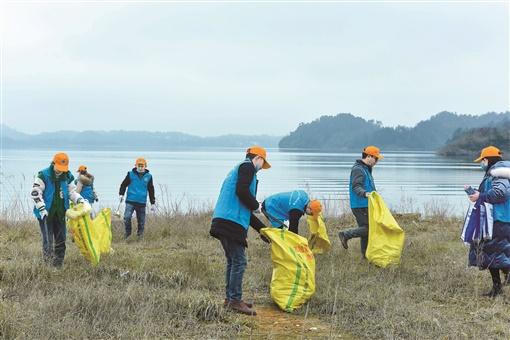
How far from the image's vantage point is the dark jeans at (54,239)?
22.4 feet

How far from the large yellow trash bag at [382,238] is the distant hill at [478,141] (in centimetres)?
6082

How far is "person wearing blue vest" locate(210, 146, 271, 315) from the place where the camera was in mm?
5082

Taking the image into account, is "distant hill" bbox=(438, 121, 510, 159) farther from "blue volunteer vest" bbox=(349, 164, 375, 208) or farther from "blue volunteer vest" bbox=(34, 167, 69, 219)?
"blue volunteer vest" bbox=(34, 167, 69, 219)

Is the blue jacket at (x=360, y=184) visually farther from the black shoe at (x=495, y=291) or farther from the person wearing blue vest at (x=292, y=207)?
the black shoe at (x=495, y=291)

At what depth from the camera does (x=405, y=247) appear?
8508mm

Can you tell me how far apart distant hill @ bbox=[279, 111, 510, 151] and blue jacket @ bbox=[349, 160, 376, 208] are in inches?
4405

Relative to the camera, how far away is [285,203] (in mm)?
6836

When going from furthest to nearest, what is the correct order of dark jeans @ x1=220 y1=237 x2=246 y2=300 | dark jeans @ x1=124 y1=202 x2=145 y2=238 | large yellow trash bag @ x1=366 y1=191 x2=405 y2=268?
dark jeans @ x1=124 y1=202 x2=145 y2=238
large yellow trash bag @ x1=366 y1=191 x2=405 y2=268
dark jeans @ x1=220 y1=237 x2=246 y2=300

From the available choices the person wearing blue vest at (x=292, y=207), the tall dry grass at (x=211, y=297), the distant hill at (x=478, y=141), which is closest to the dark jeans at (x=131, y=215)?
the tall dry grass at (x=211, y=297)

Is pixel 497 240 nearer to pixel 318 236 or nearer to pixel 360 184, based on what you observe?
pixel 360 184

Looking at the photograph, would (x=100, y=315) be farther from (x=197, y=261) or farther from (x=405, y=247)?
(x=405, y=247)

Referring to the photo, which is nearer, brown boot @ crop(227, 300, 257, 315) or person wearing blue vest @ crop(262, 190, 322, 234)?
brown boot @ crop(227, 300, 257, 315)

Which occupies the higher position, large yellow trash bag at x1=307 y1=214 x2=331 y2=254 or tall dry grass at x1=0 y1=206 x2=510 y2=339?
large yellow trash bag at x1=307 y1=214 x2=331 y2=254

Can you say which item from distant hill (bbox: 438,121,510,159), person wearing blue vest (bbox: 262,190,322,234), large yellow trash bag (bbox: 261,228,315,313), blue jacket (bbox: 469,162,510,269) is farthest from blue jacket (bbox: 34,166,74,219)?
distant hill (bbox: 438,121,510,159)
